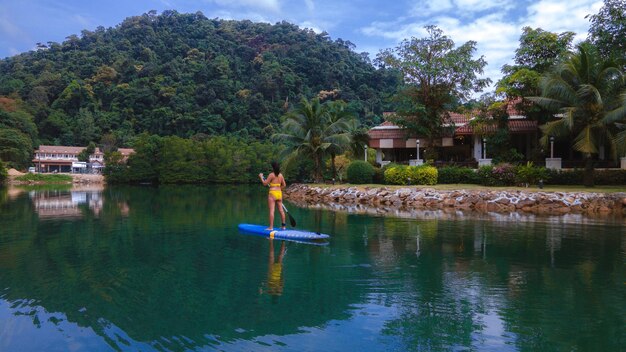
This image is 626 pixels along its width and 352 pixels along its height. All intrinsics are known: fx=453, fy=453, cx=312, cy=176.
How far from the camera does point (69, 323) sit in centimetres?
545

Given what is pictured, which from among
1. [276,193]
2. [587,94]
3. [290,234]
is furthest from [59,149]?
[587,94]

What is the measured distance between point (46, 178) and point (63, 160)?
11.8 metres

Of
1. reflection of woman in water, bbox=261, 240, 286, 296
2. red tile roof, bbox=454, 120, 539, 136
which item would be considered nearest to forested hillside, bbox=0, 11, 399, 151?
red tile roof, bbox=454, 120, 539, 136

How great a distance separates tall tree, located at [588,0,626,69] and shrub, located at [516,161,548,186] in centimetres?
652

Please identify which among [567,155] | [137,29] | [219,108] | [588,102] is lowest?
[567,155]

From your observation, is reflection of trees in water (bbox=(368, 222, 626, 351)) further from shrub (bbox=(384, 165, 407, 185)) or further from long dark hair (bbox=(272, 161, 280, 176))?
shrub (bbox=(384, 165, 407, 185))

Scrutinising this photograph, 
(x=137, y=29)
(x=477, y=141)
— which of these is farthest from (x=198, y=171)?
(x=137, y=29)

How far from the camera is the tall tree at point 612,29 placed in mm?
22062

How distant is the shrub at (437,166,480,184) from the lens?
26.0 metres

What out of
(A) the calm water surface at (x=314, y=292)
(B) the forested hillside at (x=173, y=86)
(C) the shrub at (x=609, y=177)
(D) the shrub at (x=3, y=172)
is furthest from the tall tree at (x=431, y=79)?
(D) the shrub at (x=3, y=172)

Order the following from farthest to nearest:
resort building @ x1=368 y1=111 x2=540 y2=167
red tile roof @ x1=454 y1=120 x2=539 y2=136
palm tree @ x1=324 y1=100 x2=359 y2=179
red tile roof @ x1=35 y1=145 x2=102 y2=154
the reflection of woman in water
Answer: red tile roof @ x1=35 y1=145 x2=102 y2=154 < palm tree @ x1=324 y1=100 x2=359 y2=179 < resort building @ x1=368 y1=111 x2=540 y2=167 < red tile roof @ x1=454 y1=120 x2=539 y2=136 < the reflection of woman in water

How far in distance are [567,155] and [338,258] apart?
24582 mm

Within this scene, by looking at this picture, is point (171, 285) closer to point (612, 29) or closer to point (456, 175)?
point (456, 175)

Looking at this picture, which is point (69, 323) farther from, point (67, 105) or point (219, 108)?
point (67, 105)
